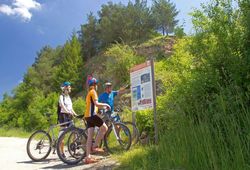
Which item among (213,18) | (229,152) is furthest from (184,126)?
(213,18)

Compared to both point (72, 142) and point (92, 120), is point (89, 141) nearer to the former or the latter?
point (92, 120)

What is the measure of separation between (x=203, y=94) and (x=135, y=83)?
3.35 meters

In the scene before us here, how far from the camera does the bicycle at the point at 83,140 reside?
8836 millimetres

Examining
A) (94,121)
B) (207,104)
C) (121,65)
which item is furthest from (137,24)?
(207,104)

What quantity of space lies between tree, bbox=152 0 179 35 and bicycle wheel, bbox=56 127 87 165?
42.4 meters

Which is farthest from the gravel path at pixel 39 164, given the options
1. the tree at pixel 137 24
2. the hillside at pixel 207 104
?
the tree at pixel 137 24

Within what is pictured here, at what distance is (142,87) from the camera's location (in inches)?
365

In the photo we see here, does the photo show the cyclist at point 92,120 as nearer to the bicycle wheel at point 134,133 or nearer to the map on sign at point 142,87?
the bicycle wheel at point 134,133

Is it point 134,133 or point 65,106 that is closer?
point 134,133

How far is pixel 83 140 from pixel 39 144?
149 cm

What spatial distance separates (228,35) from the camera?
6.73 meters

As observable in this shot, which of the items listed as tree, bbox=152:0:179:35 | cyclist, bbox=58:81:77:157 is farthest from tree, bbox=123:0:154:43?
cyclist, bbox=58:81:77:157

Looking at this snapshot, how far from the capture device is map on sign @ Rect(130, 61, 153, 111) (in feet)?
29.2

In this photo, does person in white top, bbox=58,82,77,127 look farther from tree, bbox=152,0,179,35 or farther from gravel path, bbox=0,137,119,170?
tree, bbox=152,0,179,35
